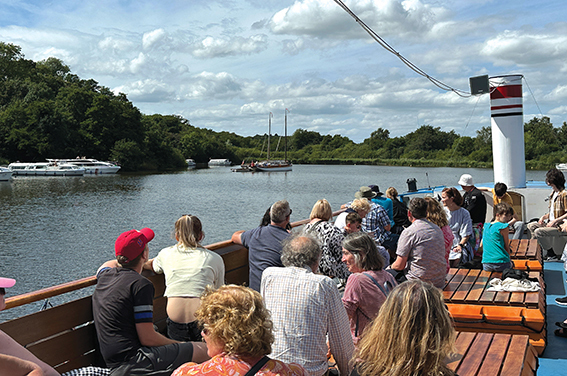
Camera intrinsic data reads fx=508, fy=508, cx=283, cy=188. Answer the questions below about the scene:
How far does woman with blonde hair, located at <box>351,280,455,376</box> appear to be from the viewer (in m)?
1.90

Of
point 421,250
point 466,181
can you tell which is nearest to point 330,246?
point 421,250

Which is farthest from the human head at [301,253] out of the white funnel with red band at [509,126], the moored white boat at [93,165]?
the moored white boat at [93,165]

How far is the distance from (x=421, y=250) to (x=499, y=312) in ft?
2.63

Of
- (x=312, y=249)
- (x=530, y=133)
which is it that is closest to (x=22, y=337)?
(x=312, y=249)

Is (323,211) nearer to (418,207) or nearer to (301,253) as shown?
(418,207)

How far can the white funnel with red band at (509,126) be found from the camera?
31.2 ft

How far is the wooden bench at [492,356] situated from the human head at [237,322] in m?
1.35

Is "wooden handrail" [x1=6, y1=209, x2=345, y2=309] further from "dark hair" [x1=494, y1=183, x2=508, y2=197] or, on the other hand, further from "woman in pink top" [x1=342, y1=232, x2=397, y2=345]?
"dark hair" [x1=494, y1=183, x2=508, y2=197]

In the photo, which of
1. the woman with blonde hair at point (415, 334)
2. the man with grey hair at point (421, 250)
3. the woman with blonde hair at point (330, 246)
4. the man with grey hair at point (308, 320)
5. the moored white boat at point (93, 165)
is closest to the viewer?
the woman with blonde hair at point (415, 334)

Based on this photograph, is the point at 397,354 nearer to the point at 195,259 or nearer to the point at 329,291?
the point at 329,291

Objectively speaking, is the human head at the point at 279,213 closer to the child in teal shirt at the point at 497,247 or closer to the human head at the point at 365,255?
the human head at the point at 365,255

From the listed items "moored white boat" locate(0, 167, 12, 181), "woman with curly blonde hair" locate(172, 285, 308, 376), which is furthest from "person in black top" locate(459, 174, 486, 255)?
"moored white boat" locate(0, 167, 12, 181)

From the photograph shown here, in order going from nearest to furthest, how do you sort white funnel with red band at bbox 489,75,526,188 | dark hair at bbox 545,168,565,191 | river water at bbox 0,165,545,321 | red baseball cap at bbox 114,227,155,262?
1. red baseball cap at bbox 114,227,155,262
2. dark hair at bbox 545,168,565,191
3. white funnel with red band at bbox 489,75,526,188
4. river water at bbox 0,165,545,321

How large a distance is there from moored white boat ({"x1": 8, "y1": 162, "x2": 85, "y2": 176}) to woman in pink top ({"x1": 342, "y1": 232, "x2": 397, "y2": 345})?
233 feet
